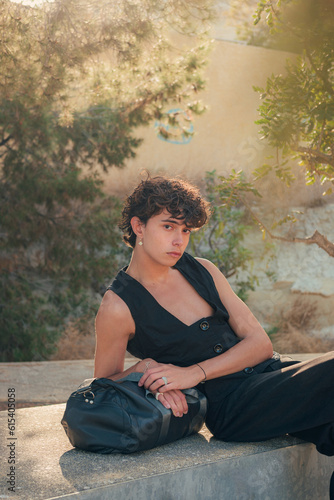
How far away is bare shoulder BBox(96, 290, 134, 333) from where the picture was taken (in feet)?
7.93

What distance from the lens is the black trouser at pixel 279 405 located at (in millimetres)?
2250

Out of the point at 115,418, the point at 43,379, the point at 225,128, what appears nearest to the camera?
the point at 115,418

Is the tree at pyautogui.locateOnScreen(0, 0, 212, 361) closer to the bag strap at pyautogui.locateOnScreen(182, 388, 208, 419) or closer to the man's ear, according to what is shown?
the man's ear

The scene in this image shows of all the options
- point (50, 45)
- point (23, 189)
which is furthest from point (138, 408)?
point (23, 189)

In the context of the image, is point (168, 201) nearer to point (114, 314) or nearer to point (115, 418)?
point (114, 314)

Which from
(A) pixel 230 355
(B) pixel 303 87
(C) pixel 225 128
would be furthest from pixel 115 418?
(C) pixel 225 128

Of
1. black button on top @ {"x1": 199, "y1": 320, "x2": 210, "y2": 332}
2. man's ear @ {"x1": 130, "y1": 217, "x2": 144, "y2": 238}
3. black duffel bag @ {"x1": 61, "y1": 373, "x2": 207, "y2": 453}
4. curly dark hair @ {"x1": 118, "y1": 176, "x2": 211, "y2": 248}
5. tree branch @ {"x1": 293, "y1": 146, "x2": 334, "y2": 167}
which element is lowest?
black duffel bag @ {"x1": 61, "y1": 373, "x2": 207, "y2": 453}

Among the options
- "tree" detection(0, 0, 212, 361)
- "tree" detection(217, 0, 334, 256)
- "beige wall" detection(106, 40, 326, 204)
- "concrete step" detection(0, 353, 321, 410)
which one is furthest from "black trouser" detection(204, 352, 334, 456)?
"beige wall" detection(106, 40, 326, 204)

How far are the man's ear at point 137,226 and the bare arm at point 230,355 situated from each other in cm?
34

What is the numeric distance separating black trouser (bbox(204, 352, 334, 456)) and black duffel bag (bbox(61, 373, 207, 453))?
26 centimetres

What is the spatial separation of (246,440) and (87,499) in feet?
2.51

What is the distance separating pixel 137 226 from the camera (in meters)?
→ 2.59

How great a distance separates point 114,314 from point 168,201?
496 mm

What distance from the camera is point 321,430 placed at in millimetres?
2295
